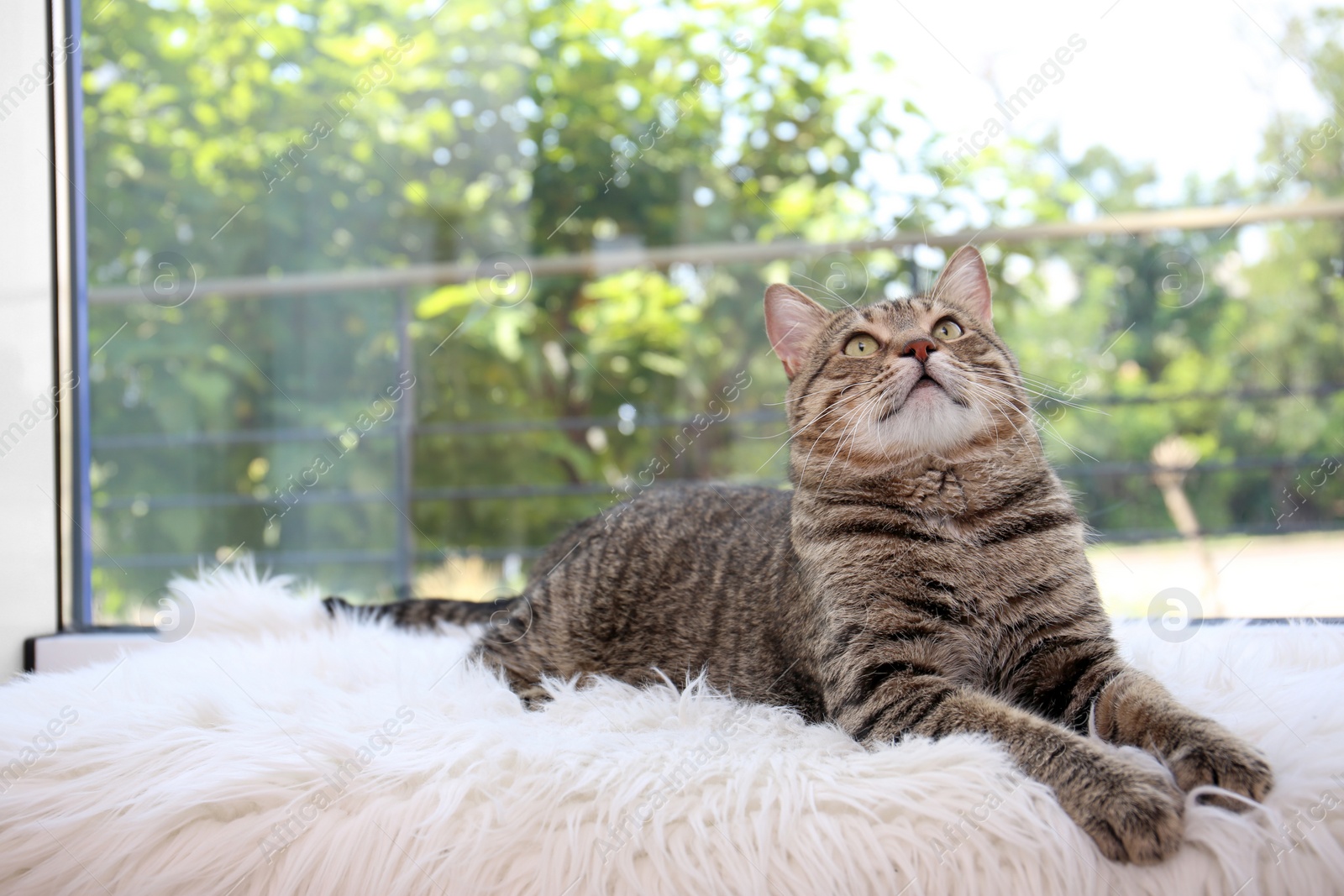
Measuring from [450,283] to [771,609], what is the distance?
192cm

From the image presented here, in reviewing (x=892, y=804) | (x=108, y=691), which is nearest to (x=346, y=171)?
(x=108, y=691)

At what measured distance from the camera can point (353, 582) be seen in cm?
278

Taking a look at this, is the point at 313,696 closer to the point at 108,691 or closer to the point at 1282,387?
the point at 108,691

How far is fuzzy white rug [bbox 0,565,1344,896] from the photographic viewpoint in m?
0.86

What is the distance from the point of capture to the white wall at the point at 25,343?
1.87 metres

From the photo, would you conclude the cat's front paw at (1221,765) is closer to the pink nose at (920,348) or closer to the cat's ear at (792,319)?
the pink nose at (920,348)

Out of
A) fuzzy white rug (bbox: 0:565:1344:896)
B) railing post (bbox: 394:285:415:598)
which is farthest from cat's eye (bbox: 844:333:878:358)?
railing post (bbox: 394:285:415:598)

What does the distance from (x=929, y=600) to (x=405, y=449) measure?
2.07 meters

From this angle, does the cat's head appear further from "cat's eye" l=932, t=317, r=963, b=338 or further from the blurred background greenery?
the blurred background greenery

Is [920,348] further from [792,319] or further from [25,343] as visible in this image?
[25,343]

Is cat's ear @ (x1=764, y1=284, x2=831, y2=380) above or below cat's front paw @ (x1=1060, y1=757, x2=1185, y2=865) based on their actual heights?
above

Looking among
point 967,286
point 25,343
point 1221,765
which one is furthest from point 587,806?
point 25,343

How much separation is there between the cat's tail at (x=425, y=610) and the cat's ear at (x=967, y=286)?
3.26ft

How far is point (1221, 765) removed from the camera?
89cm
